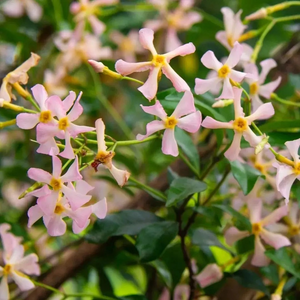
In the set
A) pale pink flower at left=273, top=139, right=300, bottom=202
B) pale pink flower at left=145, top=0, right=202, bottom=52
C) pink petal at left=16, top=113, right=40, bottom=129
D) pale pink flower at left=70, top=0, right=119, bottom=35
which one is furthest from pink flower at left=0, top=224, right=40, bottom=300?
pale pink flower at left=145, top=0, right=202, bottom=52

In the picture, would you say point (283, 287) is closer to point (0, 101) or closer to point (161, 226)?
point (161, 226)

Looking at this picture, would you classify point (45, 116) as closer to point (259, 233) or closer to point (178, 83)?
point (178, 83)

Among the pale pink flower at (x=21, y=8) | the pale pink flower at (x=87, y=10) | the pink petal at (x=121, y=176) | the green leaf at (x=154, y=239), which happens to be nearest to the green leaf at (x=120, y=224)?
the green leaf at (x=154, y=239)

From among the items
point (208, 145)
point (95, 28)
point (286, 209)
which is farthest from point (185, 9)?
point (286, 209)

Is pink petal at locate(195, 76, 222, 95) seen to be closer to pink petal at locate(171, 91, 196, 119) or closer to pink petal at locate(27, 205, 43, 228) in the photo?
pink petal at locate(171, 91, 196, 119)

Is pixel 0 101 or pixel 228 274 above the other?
pixel 0 101

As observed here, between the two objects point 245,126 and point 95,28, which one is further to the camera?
point 95,28
